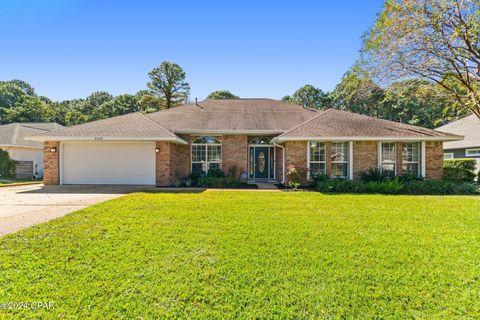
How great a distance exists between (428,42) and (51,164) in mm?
19610

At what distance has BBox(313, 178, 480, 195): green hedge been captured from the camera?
10.7 m

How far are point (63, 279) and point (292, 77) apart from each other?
18.8m

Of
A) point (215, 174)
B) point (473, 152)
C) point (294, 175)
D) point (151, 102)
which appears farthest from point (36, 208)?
point (151, 102)

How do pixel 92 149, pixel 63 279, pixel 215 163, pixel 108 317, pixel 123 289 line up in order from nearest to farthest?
pixel 108 317 < pixel 123 289 < pixel 63 279 < pixel 92 149 < pixel 215 163

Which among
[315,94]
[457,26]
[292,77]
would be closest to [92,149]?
[292,77]

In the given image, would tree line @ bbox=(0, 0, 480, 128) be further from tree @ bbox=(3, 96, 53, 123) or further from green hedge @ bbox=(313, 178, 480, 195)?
tree @ bbox=(3, 96, 53, 123)

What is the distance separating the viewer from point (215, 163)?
14094mm

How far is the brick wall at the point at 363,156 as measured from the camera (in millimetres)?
12258

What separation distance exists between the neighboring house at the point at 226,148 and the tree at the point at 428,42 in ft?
9.43

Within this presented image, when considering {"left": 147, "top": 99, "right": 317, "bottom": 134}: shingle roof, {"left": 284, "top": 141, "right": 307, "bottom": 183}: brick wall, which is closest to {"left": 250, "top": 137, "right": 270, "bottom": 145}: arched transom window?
{"left": 147, "top": 99, "right": 317, "bottom": 134}: shingle roof

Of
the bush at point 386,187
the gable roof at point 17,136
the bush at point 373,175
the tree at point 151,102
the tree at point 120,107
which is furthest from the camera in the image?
the tree at point 120,107

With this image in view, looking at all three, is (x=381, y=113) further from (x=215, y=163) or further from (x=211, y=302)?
(x=211, y=302)

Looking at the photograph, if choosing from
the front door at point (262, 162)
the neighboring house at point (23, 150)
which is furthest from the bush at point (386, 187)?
the neighboring house at point (23, 150)

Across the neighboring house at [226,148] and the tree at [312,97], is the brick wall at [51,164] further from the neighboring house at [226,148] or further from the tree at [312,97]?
the tree at [312,97]
